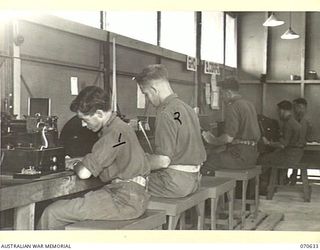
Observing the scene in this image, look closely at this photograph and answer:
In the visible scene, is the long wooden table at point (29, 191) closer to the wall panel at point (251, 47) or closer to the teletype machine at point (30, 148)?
the teletype machine at point (30, 148)

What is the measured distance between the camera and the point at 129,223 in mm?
2107

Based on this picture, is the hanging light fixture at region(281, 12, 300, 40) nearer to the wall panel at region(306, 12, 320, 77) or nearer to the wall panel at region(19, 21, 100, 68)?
the wall panel at region(306, 12, 320, 77)

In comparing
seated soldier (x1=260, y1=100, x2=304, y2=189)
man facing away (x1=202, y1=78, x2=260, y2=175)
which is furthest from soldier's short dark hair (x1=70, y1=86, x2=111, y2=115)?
seated soldier (x1=260, y1=100, x2=304, y2=189)

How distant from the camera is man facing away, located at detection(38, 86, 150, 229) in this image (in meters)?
2.10

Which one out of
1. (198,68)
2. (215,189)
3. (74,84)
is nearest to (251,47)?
(198,68)

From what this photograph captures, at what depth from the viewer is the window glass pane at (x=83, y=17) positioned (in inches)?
127

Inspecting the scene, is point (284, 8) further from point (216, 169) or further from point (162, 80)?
point (216, 169)

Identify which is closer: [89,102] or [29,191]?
[29,191]

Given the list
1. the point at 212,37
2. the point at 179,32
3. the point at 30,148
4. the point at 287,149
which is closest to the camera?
the point at 30,148

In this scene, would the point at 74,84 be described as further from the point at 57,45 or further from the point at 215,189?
the point at 215,189

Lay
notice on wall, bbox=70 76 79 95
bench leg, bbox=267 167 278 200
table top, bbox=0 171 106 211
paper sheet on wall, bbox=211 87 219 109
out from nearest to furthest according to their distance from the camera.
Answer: table top, bbox=0 171 106 211 → notice on wall, bbox=70 76 79 95 → bench leg, bbox=267 167 278 200 → paper sheet on wall, bbox=211 87 219 109

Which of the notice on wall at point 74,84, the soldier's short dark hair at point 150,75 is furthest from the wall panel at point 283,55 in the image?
the soldier's short dark hair at point 150,75

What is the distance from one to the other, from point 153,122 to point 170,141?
58.4 inches

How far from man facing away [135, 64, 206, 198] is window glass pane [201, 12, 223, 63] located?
3402 mm
